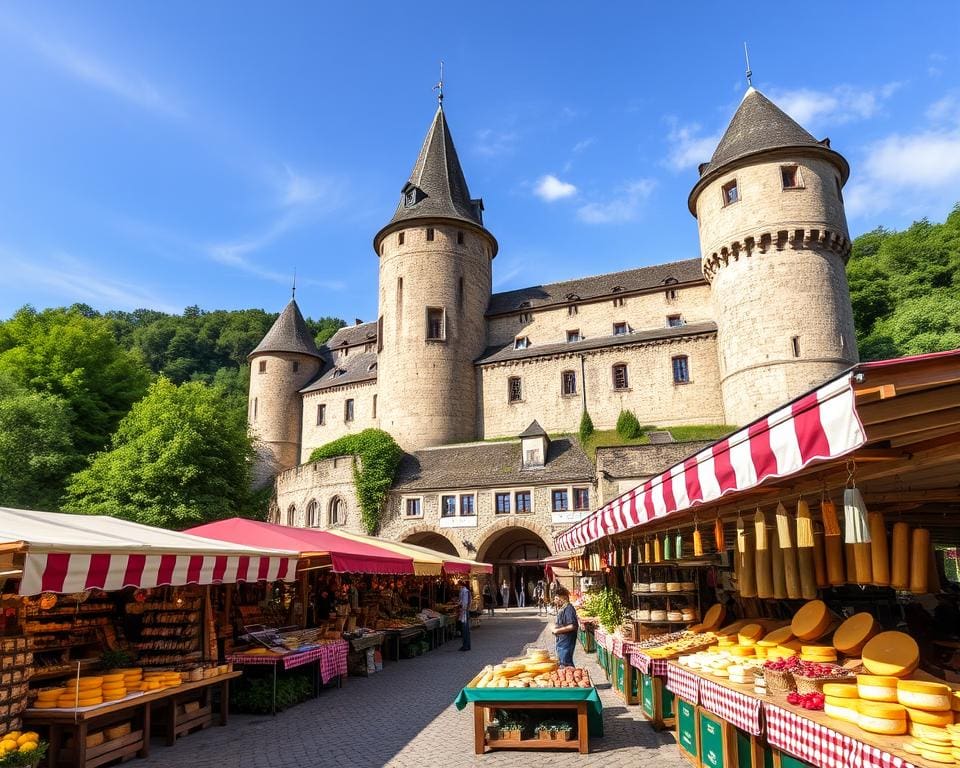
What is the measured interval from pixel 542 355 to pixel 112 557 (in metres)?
32.7

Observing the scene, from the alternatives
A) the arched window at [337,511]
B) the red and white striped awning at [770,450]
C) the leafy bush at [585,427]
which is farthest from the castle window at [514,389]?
the red and white striped awning at [770,450]

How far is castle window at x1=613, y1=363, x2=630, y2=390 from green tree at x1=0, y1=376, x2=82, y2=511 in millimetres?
25776

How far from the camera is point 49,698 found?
22.3 feet

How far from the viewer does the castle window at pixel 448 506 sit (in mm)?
30891

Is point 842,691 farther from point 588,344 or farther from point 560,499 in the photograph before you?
point 588,344

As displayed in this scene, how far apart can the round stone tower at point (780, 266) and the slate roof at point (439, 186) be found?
1585 cm

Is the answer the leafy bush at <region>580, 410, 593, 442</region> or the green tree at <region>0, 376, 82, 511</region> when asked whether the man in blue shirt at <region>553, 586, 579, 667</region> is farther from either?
the green tree at <region>0, 376, 82, 511</region>

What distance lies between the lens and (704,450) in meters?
4.63

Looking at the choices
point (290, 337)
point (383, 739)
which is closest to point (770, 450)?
point (383, 739)

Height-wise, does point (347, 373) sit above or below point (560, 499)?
above

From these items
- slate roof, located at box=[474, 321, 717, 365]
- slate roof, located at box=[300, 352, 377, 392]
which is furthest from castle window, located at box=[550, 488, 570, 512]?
slate roof, located at box=[300, 352, 377, 392]

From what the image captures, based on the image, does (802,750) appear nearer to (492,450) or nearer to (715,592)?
(715,592)

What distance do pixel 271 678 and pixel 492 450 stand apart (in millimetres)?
24179

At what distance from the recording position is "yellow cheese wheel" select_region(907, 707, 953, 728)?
3652 mm
